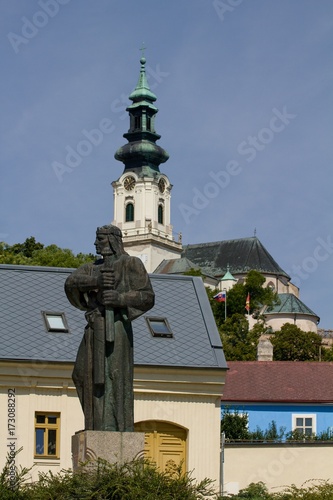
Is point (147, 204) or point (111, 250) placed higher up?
point (147, 204)

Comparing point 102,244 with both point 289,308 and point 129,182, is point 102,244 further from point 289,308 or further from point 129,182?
point 129,182

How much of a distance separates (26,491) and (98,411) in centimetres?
115

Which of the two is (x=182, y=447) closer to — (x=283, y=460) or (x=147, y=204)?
(x=283, y=460)

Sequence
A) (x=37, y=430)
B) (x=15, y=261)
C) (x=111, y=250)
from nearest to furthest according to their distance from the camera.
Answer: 1. (x=111, y=250)
2. (x=37, y=430)
3. (x=15, y=261)

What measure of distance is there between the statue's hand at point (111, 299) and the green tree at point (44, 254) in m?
50.0

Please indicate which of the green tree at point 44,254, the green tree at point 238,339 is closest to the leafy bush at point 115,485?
the green tree at point 44,254

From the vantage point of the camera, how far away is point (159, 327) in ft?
94.3

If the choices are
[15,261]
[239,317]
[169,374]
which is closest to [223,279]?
[239,317]

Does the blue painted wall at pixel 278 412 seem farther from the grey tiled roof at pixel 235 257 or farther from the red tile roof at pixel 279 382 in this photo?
the grey tiled roof at pixel 235 257

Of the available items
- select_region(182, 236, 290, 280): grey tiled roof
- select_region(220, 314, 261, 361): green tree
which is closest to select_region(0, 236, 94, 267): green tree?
select_region(220, 314, 261, 361): green tree

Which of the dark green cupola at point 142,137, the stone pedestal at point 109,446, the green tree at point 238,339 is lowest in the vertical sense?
the stone pedestal at point 109,446

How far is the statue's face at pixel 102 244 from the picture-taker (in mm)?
12523

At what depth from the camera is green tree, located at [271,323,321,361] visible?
94250 millimetres

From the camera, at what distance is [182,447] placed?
26484 millimetres
